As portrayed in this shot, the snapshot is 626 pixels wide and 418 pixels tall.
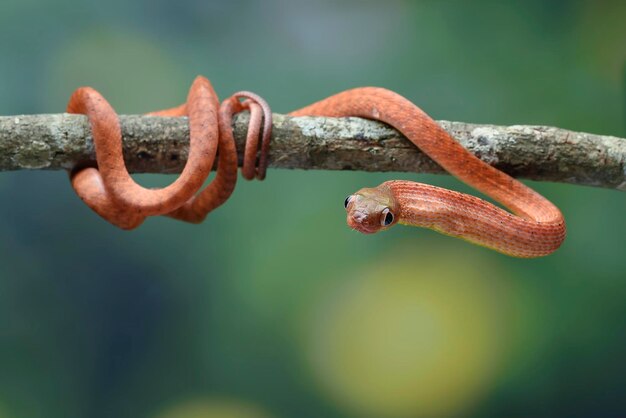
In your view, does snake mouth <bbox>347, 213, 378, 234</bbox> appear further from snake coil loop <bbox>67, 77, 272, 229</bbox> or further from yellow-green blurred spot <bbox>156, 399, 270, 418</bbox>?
yellow-green blurred spot <bbox>156, 399, 270, 418</bbox>

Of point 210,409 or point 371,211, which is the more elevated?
point 371,211

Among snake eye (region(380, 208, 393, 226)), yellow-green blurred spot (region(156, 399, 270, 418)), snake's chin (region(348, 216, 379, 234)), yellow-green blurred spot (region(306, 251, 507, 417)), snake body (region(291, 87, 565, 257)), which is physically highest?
snake body (region(291, 87, 565, 257))

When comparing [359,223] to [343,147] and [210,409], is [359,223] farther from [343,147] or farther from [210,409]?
[210,409]

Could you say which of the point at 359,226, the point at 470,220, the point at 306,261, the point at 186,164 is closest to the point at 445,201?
the point at 470,220

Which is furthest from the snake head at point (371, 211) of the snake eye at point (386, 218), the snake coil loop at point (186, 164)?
the snake coil loop at point (186, 164)

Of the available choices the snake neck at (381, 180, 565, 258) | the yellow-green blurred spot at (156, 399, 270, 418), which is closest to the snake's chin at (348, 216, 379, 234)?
the snake neck at (381, 180, 565, 258)

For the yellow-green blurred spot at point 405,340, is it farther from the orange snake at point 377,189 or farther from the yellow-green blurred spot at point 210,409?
the orange snake at point 377,189
